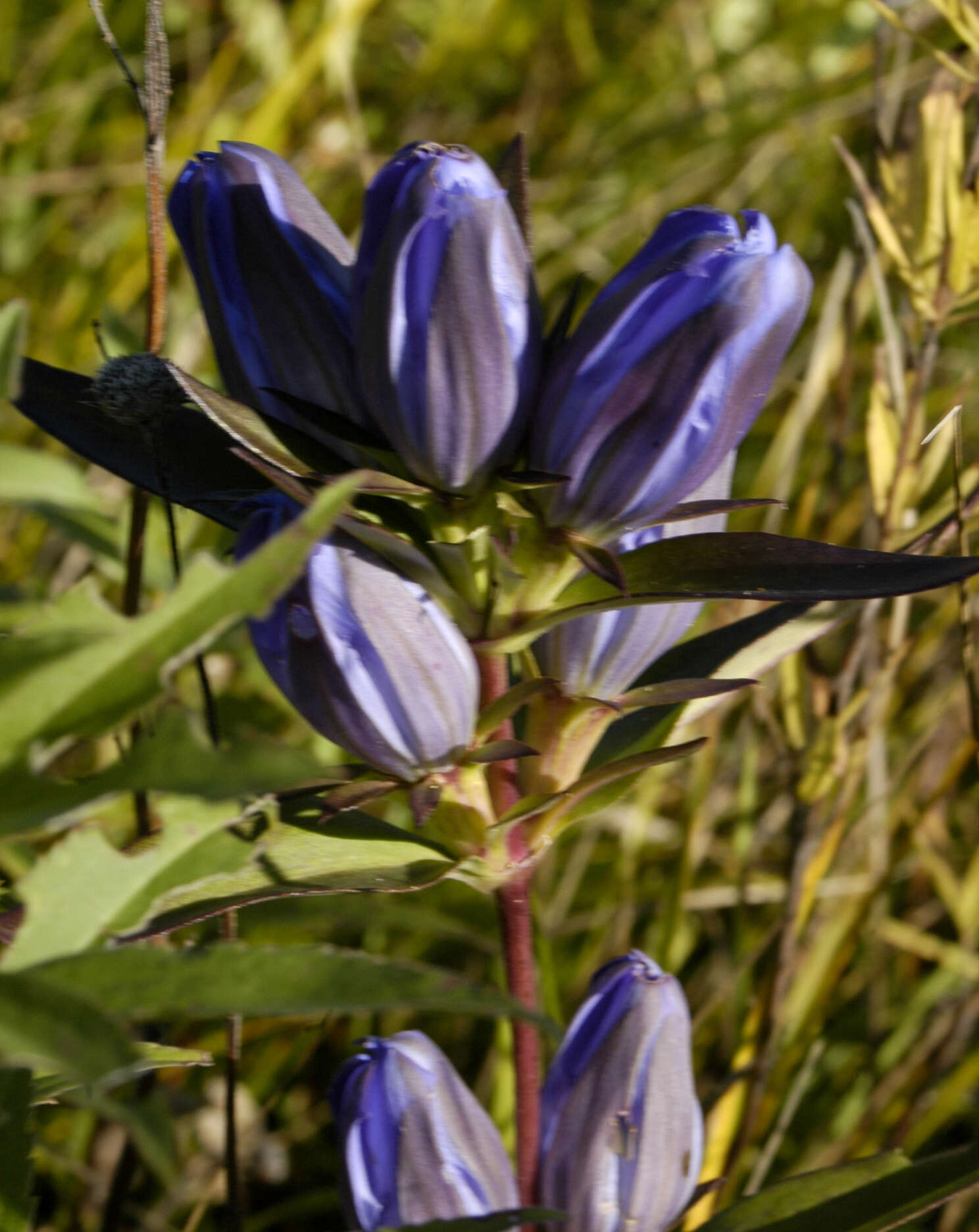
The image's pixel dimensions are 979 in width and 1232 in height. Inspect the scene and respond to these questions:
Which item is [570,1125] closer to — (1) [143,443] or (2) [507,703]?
(2) [507,703]

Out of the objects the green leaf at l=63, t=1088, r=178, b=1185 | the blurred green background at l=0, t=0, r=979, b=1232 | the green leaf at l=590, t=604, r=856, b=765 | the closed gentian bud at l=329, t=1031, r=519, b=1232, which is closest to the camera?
the green leaf at l=63, t=1088, r=178, b=1185

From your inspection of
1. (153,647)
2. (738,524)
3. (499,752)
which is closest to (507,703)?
(499,752)

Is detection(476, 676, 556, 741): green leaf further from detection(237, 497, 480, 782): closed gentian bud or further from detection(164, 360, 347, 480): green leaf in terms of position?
detection(164, 360, 347, 480): green leaf

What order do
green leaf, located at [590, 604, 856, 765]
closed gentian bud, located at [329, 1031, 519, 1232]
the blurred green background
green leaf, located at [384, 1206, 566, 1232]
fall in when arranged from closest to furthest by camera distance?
green leaf, located at [384, 1206, 566, 1232] < closed gentian bud, located at [329, 1031, 519, 1232] < green leaf, located at [590, 604, 856, 765] < the blurred green background

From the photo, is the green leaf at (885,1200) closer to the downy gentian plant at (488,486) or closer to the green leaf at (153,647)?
the downy gentian plant at (488,486)

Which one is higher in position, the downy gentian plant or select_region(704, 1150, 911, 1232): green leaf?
the downy gentian plant

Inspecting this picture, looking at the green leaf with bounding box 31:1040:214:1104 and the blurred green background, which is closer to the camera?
the green leaf with bounding box 31:1040:214:1104

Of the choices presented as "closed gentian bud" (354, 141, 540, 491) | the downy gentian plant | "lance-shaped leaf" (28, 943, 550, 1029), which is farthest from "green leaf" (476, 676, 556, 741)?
"lance-shaped leaf" (28, 943, 550, 1029)

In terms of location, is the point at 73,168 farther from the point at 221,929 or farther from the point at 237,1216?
the point at 237,1216
